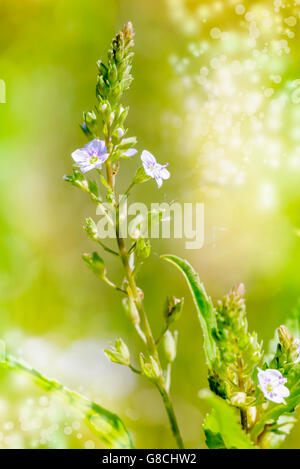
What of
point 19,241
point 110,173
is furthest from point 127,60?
point 19,241

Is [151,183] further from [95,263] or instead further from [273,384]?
[273,384]

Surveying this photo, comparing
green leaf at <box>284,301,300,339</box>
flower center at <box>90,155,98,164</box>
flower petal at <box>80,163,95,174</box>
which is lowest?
green leaf at <box>284,301,300,339</box>

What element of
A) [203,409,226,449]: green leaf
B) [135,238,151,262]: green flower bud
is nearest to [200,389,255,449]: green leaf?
[203,409,226,449]: green leaf

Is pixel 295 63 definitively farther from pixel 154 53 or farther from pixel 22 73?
pixel 22 73

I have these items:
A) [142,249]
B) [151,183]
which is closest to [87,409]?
[142,249]

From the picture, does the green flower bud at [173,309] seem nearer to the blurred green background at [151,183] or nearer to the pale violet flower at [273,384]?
the pale violet flower at [273,384]

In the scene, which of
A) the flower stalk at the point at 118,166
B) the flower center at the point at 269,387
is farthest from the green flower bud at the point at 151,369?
the flower center at the point at 269,387

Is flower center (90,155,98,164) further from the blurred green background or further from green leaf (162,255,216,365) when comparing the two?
the blurred green background
